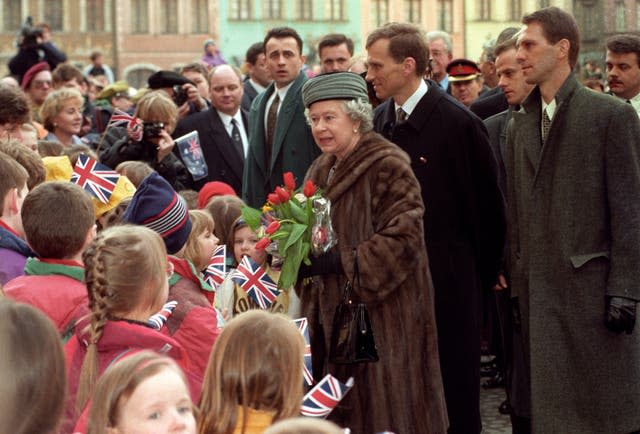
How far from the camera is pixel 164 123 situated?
959cm

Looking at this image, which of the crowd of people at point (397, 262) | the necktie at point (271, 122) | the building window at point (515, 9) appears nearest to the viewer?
the crowd of people at point (397, 262)

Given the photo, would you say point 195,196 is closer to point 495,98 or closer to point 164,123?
point 164,123

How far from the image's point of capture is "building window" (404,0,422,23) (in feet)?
205

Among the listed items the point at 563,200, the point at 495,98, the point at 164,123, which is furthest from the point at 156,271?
the point at 495,98

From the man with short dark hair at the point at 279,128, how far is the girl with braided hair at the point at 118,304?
12.0 ft

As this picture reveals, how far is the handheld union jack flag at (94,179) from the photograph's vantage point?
274 inches

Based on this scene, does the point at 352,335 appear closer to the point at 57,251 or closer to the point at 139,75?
the point at 57,251

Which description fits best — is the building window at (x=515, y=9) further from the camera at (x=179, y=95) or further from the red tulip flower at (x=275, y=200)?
the red tulip flower at (x=275, y=200)

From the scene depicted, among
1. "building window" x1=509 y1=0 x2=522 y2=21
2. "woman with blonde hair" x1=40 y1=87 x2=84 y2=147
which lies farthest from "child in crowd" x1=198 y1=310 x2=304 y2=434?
"building window" x1=509 y1=0 x2=522 y2=21

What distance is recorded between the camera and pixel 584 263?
6086 mm

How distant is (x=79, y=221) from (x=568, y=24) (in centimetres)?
270

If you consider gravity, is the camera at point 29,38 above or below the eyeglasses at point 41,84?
above

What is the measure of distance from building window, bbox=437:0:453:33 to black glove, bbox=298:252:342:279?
57530mm

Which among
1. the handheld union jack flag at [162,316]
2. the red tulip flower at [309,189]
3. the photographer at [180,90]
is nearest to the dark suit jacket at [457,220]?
the red tulip flower at [309,189]
